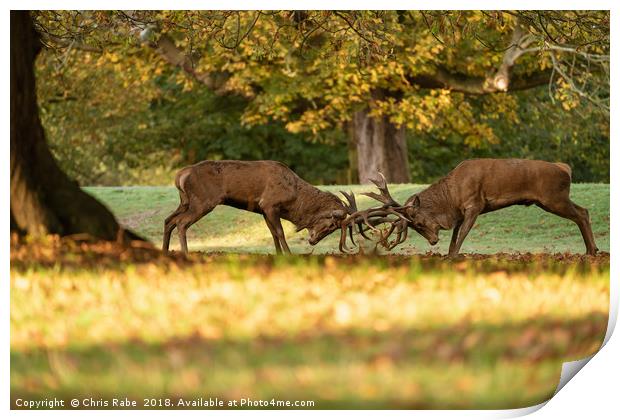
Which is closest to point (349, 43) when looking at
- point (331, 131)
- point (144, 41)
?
point (144, 41)

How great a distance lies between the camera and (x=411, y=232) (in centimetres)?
2111

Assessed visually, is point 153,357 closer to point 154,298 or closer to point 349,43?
point 154,298

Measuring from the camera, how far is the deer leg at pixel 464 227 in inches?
564

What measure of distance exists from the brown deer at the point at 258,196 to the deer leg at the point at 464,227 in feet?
4.62

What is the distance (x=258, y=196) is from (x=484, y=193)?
9.84 feet

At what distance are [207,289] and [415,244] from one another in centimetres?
1169

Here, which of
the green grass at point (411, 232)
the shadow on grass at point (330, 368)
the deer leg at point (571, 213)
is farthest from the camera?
the green grass at point (411, 232)

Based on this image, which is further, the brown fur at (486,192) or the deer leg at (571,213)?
the deer leg at (571,213)

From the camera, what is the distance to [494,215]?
2230 centimetres

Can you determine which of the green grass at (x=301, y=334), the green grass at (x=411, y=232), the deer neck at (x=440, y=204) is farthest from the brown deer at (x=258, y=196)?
the green grass at (x=301, y=334)

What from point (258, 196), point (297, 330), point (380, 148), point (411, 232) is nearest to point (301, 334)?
point (297, 330)

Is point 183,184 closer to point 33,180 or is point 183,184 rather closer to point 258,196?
point 258,196

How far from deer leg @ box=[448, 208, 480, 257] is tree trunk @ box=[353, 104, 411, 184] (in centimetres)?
1388

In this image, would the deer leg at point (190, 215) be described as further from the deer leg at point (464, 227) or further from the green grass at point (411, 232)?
the green grass at point (411, 232)
